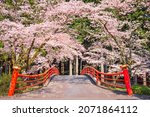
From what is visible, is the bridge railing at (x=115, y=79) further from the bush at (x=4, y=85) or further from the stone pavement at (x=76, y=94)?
the bush at (x=4, y=85)

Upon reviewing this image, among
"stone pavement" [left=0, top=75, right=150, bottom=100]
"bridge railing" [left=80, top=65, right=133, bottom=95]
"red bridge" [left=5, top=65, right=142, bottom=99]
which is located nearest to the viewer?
"stone pavement" [left=0, top=75, right=150, bottom=100]

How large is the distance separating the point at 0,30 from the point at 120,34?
37.2 ft

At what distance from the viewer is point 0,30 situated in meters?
26.8

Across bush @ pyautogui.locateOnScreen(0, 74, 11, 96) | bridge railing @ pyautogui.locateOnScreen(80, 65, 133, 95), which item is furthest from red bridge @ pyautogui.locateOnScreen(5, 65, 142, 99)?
bush @ pyautogui.locateOnScreen(0, 74, 11, 96)

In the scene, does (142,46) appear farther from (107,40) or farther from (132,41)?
(107,40)

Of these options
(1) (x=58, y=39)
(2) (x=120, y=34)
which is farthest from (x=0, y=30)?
(2) (x=120, y=34)

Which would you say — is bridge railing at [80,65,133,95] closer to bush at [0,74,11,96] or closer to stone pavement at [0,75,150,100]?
stone pavement at [0,75,150,100]

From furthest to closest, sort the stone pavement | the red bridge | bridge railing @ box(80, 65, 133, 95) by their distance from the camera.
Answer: bridge railing @ box(80, 65, 133, 95), the red bridge, the stone pavement

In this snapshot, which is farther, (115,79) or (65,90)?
(65,90)

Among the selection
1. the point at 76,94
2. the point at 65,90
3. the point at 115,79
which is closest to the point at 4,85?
the point at 76,94

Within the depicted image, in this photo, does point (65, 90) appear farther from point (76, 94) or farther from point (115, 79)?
point (115, 79)

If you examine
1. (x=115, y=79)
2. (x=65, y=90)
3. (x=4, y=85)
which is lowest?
(x=65, y=90)

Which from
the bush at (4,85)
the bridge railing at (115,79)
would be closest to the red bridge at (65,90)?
the bridge railing at (115,79)

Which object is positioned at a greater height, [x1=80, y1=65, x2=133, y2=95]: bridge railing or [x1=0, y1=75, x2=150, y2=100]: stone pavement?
[x1=80, y1=65, x2=133, y2=95]: bridge railing
